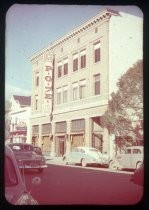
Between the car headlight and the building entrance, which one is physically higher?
the building entrance

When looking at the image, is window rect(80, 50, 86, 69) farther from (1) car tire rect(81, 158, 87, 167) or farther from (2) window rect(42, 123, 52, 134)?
(1) car tire rect(81, 158, 87, 167)

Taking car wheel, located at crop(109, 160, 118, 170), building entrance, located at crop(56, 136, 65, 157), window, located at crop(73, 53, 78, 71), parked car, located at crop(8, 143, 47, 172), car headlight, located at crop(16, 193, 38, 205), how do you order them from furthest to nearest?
window, located at crop(73, 53, 78, 71), building entrance, located at crop(56, 136, 65, 157), car wheel, located at crop(109, 160, 118, 170), parked car, located at crop(8, 143, 47, 172), car headlight, located at crop(16, 193, 38, 205)

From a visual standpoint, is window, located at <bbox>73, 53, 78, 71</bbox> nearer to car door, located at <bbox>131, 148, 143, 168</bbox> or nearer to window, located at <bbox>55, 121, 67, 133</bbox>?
window, located at <bbox>55, 121, 67, 133</bbox>

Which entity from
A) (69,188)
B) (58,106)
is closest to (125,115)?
(58,106)

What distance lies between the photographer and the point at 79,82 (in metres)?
4.21

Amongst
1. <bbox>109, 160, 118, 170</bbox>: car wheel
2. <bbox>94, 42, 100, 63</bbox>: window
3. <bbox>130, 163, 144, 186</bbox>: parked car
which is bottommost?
<bbox>130, 163, 144, 186</bbox>: parked car

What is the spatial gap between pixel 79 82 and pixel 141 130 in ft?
2.99

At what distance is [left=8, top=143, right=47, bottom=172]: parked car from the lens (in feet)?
12.7

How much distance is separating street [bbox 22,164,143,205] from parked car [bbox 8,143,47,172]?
0.09 metres

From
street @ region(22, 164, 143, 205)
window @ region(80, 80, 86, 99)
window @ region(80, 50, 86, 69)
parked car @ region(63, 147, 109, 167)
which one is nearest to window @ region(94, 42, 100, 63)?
window @ region(80, 50, 86, 69)

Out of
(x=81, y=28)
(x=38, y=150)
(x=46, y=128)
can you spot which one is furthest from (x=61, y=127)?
(x=81, y=28)

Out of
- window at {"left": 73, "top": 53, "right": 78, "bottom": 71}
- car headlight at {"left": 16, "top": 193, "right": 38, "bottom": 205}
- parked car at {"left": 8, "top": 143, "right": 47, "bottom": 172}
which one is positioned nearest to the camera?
car headlight at {"left": 16, "top": 193, "right": 38, "bottom": 205}

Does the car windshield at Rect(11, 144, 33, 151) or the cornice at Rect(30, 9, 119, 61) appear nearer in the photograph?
the car windshield at Rect(11, 144, 33, 151)
